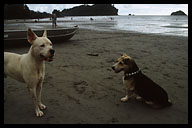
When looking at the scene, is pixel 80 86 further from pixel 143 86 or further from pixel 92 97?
pixel 143 86

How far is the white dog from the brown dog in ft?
5.84

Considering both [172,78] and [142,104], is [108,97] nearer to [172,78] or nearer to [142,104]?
[142,104]

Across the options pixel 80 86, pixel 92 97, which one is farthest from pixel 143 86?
pixel 80 86

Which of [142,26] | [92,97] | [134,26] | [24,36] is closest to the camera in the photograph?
[92,97]

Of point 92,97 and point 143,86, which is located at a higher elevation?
point 143,86

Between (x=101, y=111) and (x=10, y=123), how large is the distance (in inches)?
80.5

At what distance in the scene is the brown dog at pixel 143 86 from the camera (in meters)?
3.81

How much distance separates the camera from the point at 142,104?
13.7 feet

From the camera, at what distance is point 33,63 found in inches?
133

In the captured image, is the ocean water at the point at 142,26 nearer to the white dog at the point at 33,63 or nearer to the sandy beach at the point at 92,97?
the sandy beach at the point at 92,97

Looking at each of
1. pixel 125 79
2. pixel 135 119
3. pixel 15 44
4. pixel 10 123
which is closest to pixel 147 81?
pixel 125 79

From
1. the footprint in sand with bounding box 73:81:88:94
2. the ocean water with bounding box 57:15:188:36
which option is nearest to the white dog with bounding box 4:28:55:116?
the footprint in sand with bounding box 73:81:88:94

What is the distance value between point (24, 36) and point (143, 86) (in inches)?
428

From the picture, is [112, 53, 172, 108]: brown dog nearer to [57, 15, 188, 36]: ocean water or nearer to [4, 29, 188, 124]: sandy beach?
[4, 29, 188, 124]: sandy beach
